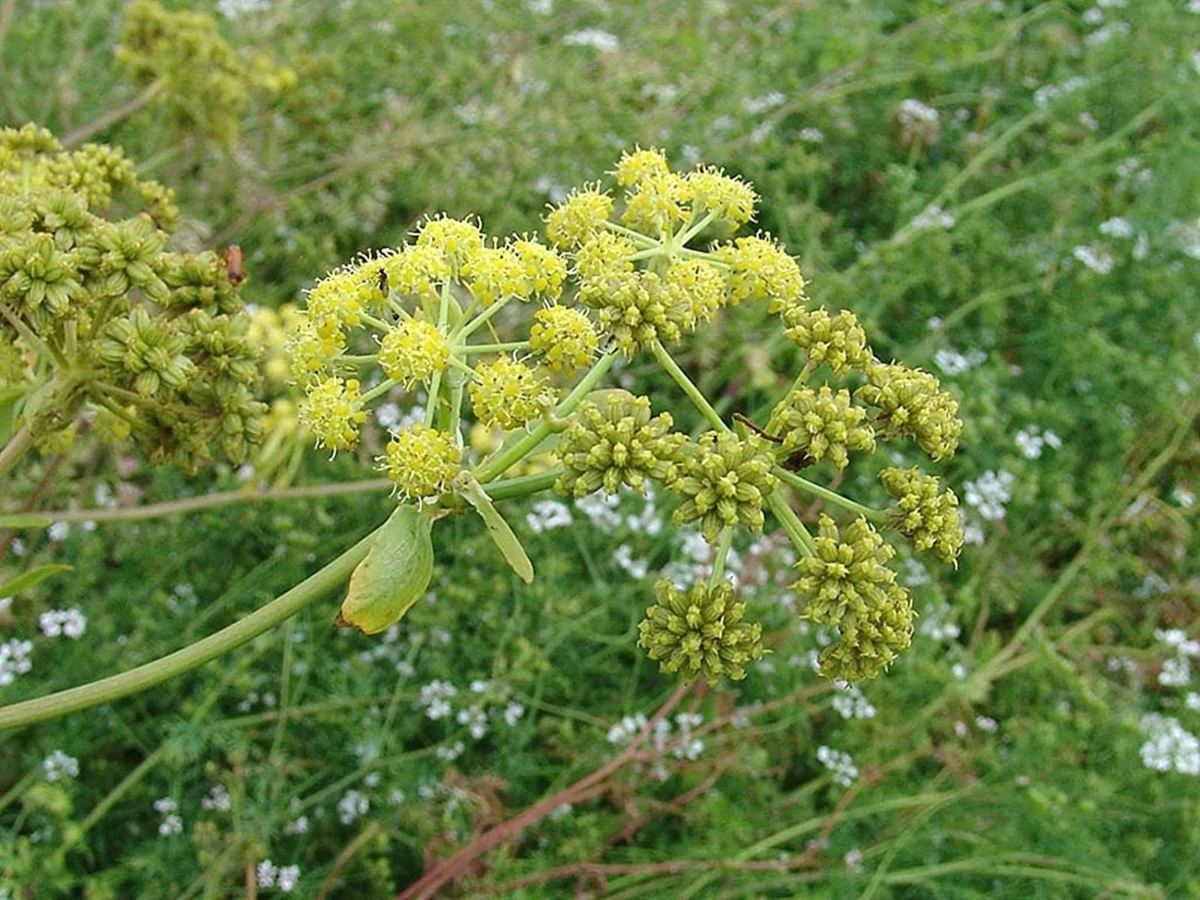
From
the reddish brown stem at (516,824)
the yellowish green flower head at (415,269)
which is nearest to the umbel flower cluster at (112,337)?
the yellowish green flower head at (415,269)

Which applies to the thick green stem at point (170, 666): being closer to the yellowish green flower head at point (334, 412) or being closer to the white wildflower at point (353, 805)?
the yellowish green flower head at point (334, 412)

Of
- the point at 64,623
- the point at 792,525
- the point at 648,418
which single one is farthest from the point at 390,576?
the point at 64,623

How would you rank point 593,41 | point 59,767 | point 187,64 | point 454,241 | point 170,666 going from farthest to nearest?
1. point 593,41
2. point 187,64
3. point 59,767
4. point 454,241
5. point 170,666

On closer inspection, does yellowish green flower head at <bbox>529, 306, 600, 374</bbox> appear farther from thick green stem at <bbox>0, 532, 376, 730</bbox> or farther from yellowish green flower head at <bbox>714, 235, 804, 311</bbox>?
thick green stem at <bbox>0, 532, 376, 730</bbox>

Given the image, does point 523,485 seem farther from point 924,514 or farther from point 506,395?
point 924,514

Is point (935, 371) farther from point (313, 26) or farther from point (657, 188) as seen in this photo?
point (313, 26)

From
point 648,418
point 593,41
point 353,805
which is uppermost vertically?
point 648,418
